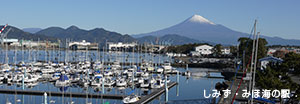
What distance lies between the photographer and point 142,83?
122ft

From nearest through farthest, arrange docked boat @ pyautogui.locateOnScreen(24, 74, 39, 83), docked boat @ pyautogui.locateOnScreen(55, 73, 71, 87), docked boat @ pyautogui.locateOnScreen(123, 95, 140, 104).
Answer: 1. docked boat @ pyautogui.locateOnScreen(123, 95, 140, 104)
2. docked boat @ pyautogui.locateOnScreen(55, 73, 71, 87)
3. docked boat @ pyautogui.locateOnScreen(24, 74, 39, 83)

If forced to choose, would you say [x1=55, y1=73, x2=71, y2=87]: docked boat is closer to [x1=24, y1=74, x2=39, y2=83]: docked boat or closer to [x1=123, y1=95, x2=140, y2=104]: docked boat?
[x1=24, y1=74, x2=39, y2=83]: docked boat

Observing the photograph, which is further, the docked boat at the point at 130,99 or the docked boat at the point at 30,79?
the docked boat at the point at 30,79

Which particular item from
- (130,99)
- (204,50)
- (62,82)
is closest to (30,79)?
(62,82)

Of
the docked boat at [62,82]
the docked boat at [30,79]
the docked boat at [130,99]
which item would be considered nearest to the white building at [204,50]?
the docked boat at [30,79]

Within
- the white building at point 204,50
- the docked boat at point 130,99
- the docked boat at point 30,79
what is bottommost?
the docked boat at point 130,99

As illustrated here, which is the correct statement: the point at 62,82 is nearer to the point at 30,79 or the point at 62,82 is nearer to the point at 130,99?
the point at 30,79

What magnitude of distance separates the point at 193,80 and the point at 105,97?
20.6 meters

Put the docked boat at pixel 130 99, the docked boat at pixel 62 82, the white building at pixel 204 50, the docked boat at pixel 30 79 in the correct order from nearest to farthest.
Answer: the docked boat at pixel 130 99, the docked boat at pixel 62 82, the docked boat at pixel 30 79, the white building at pixel 204 50

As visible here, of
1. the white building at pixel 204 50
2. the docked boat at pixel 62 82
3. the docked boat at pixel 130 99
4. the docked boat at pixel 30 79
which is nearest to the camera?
the docked boat at pixel 130 99

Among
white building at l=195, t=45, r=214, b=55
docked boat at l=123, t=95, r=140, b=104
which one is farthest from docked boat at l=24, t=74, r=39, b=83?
white building at l=195, t=45, r=214, b=55

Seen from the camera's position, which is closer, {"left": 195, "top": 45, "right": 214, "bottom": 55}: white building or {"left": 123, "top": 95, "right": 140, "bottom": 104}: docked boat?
{"left": 123, "top": 95, "right": 140, "bottom": 104}: docked boat

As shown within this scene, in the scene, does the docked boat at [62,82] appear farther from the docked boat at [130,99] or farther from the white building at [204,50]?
the white building at [204,50]

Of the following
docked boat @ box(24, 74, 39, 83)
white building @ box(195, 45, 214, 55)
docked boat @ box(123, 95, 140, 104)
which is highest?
white building @ box(195, 45, 214, 55)
